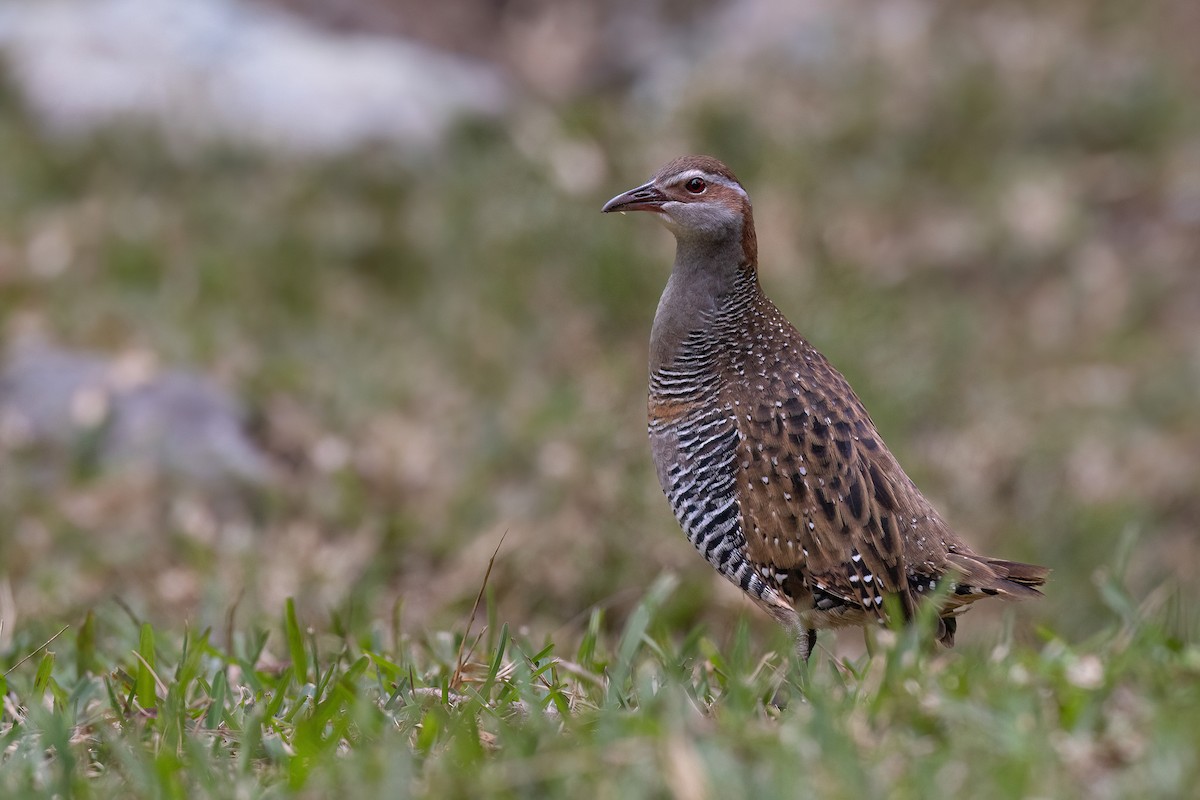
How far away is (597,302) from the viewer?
8.88 meters

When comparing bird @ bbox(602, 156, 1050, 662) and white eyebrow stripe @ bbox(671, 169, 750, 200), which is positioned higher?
white eyebrow stripe @ bbox(671, 169, 750, 200)

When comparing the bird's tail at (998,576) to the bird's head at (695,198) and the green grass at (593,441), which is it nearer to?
the green grass at (593,441)

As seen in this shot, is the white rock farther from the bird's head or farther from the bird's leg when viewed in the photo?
the bird's leg

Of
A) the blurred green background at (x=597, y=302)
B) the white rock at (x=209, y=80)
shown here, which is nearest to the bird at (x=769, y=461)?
the blurred green background at (x=597, y=302)

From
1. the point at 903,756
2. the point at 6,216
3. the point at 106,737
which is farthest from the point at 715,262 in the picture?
the point at 6,216

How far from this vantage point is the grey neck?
14.3ft

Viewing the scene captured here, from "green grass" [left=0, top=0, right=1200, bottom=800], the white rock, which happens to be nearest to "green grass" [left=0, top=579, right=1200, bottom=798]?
"green grass" [left=0, top=0, right=1200, bottom=800]

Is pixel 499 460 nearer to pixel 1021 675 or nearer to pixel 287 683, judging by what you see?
pixel 287 683

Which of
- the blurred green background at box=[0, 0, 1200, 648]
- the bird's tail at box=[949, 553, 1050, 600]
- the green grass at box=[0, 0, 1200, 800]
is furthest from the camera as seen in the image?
the blurred green background at box=[0, 0, 1200, 648]

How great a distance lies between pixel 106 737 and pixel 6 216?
668 centimetres

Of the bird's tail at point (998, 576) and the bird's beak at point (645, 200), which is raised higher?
the bird's beak at point (645, 200)

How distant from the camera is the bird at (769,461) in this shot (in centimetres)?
400

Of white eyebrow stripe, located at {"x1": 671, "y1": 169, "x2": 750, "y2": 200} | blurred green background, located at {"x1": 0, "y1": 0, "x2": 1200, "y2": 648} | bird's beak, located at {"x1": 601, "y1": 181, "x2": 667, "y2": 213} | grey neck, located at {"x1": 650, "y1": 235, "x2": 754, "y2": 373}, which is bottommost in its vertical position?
blurred green background, located at {"x1": 0, "y1": 0, "x2": 1200, "y2": 648}

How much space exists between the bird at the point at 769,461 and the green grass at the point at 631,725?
209 mm
